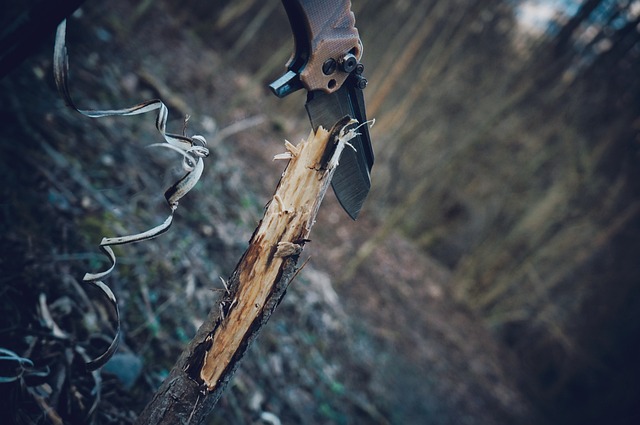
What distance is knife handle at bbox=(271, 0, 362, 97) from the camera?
3.33 ft

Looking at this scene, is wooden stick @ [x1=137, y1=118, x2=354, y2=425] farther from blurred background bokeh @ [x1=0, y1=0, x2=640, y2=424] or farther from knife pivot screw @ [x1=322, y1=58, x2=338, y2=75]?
blurred background bokeh @ [x1=0, y1=0, x2=640, y2=424]

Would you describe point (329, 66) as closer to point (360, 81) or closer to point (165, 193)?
point (360, 81)

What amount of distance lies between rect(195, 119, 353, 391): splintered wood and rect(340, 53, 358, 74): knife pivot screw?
0.20 meters

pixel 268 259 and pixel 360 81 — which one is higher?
pixel 360 81

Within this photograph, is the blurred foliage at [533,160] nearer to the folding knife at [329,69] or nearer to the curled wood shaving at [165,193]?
the folding knife at [329,69]

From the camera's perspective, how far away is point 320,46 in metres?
1.05

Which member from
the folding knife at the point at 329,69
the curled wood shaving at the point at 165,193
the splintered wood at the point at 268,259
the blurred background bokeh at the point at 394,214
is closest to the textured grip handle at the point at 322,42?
the folding knife at the point at 329,69

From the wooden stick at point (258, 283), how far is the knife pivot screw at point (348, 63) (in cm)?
20

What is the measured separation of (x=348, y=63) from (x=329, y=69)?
64 millimetres

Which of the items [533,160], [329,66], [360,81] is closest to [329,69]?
[329,66]

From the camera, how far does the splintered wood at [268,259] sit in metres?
1.18

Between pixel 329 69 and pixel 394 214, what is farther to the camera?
pixel 394 214

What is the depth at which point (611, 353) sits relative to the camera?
27.0 feet

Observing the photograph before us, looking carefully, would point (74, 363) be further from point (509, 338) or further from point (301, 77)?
point (509, 338)
